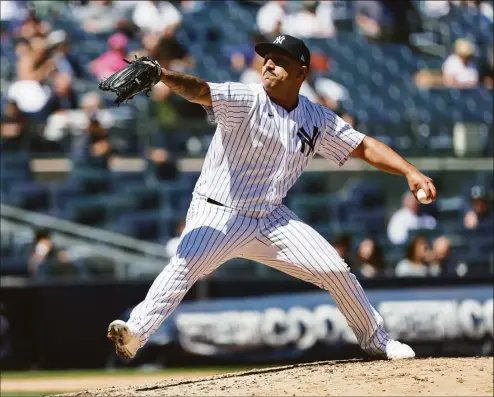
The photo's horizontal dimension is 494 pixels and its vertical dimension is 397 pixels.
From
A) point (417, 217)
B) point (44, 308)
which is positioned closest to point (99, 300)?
point (44, 308)

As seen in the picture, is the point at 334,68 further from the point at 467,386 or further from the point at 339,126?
the point at 467,386

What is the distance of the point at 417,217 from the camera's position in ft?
40.1

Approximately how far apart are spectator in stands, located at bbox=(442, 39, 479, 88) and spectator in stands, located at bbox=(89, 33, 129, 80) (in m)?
4.46

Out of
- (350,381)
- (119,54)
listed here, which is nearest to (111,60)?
(119,54)

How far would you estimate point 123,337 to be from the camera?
5.79 m

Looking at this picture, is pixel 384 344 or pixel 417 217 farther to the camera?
pixel 417 217

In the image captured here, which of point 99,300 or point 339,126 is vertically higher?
point 339,126

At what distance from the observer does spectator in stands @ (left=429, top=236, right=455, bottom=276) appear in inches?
450

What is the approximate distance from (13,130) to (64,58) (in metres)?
1.54

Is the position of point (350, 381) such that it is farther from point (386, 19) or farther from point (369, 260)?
point (386, 19)

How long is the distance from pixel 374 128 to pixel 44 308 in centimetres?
490

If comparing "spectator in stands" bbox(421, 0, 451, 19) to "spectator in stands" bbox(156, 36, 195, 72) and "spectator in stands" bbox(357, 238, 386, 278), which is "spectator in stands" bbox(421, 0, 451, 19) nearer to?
"spectator in stands" bbox(156, 36, 195, 72)

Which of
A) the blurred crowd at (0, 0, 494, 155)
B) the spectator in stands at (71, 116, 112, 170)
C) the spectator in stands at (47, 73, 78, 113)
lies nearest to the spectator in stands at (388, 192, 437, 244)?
the blurred crowd at (0, 0, 494, 155)

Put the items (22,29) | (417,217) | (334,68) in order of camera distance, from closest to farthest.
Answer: (417,217)
(22,29)
(334,68)
